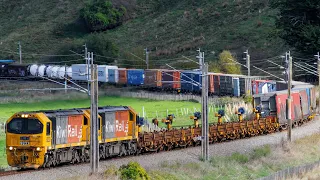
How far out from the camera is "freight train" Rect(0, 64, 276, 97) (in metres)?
80.4

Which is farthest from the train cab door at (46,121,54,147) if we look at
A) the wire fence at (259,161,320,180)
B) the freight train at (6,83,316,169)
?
the wire fence at (259,161,320,180)

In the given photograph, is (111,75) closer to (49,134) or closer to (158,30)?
(158,30)

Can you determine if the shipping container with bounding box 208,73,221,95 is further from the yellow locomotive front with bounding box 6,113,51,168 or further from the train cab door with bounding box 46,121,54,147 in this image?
the yellow locomotive front with bounding box 6,113,51,168

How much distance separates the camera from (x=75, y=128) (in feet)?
128

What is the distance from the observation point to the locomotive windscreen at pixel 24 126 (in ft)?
121

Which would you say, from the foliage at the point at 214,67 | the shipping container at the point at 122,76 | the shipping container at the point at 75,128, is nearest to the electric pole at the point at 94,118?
the shipping container at the point at 75,128

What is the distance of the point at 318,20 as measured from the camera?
9125 centimetres

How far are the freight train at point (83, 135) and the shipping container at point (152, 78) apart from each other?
36.5 metres

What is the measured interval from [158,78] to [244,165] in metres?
51.9

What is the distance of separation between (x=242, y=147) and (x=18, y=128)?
614 inches

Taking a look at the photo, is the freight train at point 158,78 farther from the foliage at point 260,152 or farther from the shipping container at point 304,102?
the foliage at point 260,152

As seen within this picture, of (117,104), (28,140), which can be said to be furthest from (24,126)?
(117,104)

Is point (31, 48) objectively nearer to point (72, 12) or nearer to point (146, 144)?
point (72, 12)

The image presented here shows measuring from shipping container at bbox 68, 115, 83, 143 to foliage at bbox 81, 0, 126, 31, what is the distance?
9614cm
